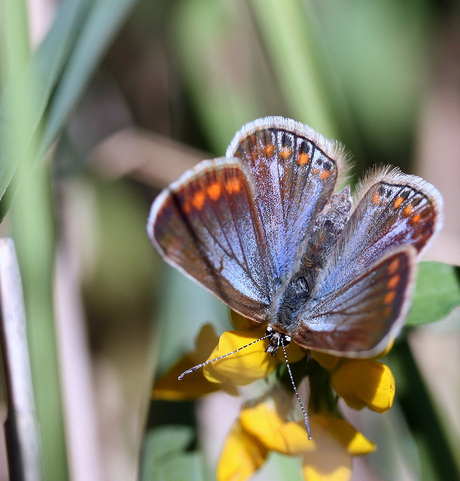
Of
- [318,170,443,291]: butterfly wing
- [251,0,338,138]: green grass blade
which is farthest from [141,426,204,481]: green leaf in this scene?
[251,0,338,138]: green grass blade

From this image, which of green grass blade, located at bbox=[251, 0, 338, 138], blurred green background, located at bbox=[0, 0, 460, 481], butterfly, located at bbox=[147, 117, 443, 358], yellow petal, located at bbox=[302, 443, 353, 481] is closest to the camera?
butterfly, located at bbox=[147, 117, 443, 358]

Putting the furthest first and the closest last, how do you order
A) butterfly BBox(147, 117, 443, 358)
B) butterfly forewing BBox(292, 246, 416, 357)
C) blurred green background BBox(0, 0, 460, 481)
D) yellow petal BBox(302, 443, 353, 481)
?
1. blurred green background BBox(0, 0, 460, 481)
2. yellow petal BBox(302, 443, 353, 481)
3. butterfly BBox(147, 117, 443, 358)
4. butterfly forewing BBox(292, 246, 416, 357)

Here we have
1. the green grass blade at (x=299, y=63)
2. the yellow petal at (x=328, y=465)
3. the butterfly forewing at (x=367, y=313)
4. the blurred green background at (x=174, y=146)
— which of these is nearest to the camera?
the butterfly forewing at (x=367, y=313)

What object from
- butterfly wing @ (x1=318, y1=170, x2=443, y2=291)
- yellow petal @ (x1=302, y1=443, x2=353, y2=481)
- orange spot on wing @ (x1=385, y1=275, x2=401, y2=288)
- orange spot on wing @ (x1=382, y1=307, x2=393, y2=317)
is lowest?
yellow petal @ (x1=302, y1=443, x2=353, y2=481)

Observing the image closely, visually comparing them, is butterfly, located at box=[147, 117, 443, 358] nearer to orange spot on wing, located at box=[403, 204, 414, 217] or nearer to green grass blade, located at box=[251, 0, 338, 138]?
orange spot on wing, located at box=[403, 204, 414, 217]

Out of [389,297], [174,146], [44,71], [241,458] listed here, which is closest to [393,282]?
[389,297]

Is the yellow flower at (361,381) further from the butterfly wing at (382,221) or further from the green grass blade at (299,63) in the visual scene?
the green grass blade at (299,63)

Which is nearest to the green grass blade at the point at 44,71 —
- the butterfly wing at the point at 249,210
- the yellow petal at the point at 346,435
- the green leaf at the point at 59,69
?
the green leaf at the point at 59,69
